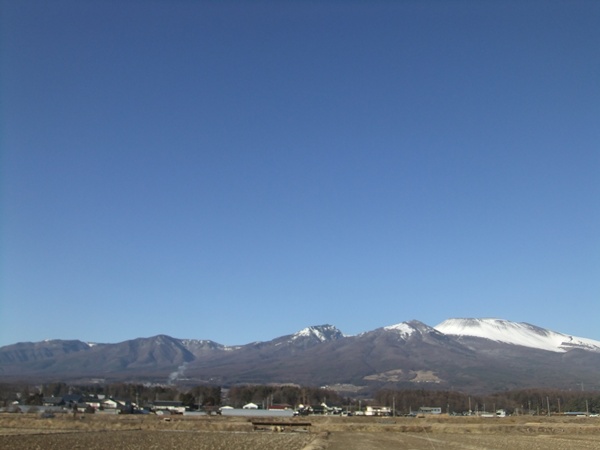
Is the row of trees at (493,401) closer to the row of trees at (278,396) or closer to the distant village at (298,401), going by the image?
the distant village at (298,401)

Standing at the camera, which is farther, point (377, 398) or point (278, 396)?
point (377, 398)

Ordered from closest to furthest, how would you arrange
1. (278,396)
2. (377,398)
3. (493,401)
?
1. (278,396)
2. (493,401)
3. (377,398)

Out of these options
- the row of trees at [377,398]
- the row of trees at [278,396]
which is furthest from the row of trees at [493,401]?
the row of trees at [278,396]

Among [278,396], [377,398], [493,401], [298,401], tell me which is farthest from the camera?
[377,398]

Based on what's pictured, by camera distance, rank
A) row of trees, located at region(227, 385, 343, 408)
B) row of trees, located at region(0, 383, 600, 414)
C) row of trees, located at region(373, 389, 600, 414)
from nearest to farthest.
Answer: row of trees, located at region(0, 383, 600, 414) → row of trees, located at region(373, 389, 600, 414) → row of trees, located at region(227, 385, 343, 408)

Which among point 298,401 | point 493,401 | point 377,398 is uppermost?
point 493,401

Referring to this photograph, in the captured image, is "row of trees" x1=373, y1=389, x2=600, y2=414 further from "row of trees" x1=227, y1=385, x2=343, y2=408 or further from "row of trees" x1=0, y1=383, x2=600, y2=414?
"row of trees" x1=227, y1=385, x2=343, y2=408

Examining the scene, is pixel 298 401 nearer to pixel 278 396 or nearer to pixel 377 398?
pixel 278 396

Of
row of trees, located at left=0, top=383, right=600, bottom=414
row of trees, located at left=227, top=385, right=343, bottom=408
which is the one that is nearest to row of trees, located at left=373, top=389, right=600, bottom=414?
row of trees, located at left=0, top=383, right=600, bottom=414

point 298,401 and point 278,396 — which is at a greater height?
point 278,396

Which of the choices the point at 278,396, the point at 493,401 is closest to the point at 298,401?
the point at 278,396

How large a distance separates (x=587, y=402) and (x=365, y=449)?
10743 centimetres

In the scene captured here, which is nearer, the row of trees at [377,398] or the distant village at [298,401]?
the distant village at [298,401]

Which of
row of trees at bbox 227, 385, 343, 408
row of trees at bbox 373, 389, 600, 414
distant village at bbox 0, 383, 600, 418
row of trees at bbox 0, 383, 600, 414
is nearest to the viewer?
distant village at bbox 0, 383, 600, 418
